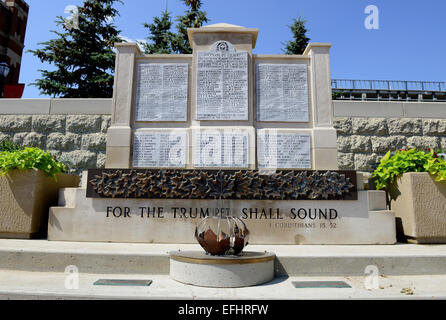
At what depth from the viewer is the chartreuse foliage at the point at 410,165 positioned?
566 cm

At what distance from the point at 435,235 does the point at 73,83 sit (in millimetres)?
16785

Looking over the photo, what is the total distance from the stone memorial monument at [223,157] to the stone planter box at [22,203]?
1.24 ft

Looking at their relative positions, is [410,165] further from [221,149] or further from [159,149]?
[159,149]

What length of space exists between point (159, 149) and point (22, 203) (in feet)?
9.05

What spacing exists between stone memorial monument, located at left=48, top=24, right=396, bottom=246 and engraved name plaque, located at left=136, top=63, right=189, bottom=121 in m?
0.02

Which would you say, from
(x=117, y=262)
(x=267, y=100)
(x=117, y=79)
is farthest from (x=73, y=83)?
(x=117, y=262)

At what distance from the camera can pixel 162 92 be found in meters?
7.05

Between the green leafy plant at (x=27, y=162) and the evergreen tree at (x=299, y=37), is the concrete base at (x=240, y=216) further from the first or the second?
the evergreen tree at (x=299, y=37)

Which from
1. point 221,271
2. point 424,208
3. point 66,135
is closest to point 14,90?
point 66,135

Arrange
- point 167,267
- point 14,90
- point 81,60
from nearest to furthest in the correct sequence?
point 167,267 < point 14,90 < point 81,60

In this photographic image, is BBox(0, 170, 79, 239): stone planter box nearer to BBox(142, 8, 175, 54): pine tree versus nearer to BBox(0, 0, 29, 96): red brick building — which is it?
BBox(142, 8, 175, 54): pine tree

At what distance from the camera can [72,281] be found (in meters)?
3.93

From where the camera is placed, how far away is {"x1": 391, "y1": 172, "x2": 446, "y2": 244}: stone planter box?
555 centimetres
